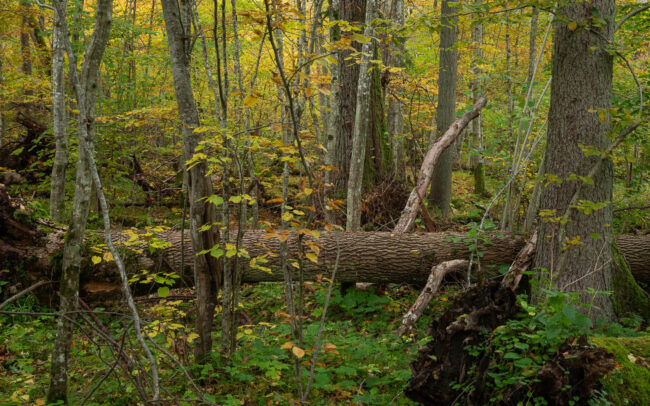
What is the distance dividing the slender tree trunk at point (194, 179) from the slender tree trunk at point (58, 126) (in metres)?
4.14

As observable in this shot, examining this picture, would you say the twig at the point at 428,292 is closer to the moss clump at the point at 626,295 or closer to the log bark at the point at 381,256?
the log bark at the point at 381,256

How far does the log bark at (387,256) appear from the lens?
18.9 ft

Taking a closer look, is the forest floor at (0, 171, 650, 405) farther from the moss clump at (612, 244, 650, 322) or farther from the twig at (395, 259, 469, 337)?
the moss clump at (612, 244, 650, 322)

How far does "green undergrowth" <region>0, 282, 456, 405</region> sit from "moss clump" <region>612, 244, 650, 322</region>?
199cm

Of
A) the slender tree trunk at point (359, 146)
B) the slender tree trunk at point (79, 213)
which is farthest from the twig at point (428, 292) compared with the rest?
the slender tree trunk at point (79, 213)

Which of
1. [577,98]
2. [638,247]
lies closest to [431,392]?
[577,98]

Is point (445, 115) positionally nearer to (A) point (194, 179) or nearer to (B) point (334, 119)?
(B) point (334, 119)

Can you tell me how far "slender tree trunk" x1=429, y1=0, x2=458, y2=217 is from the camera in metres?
9.03

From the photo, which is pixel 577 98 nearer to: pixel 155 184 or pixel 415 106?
pixel 415 106

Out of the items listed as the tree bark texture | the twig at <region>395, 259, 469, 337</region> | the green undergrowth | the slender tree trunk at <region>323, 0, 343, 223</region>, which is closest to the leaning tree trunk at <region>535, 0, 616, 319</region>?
the twig at <region>395, 259, 469, 337</region>

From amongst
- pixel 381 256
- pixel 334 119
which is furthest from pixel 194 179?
pixel 334 119

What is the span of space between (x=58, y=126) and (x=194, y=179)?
4.54 m

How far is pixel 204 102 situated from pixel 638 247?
10.7 meters

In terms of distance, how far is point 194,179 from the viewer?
3.53 meters
